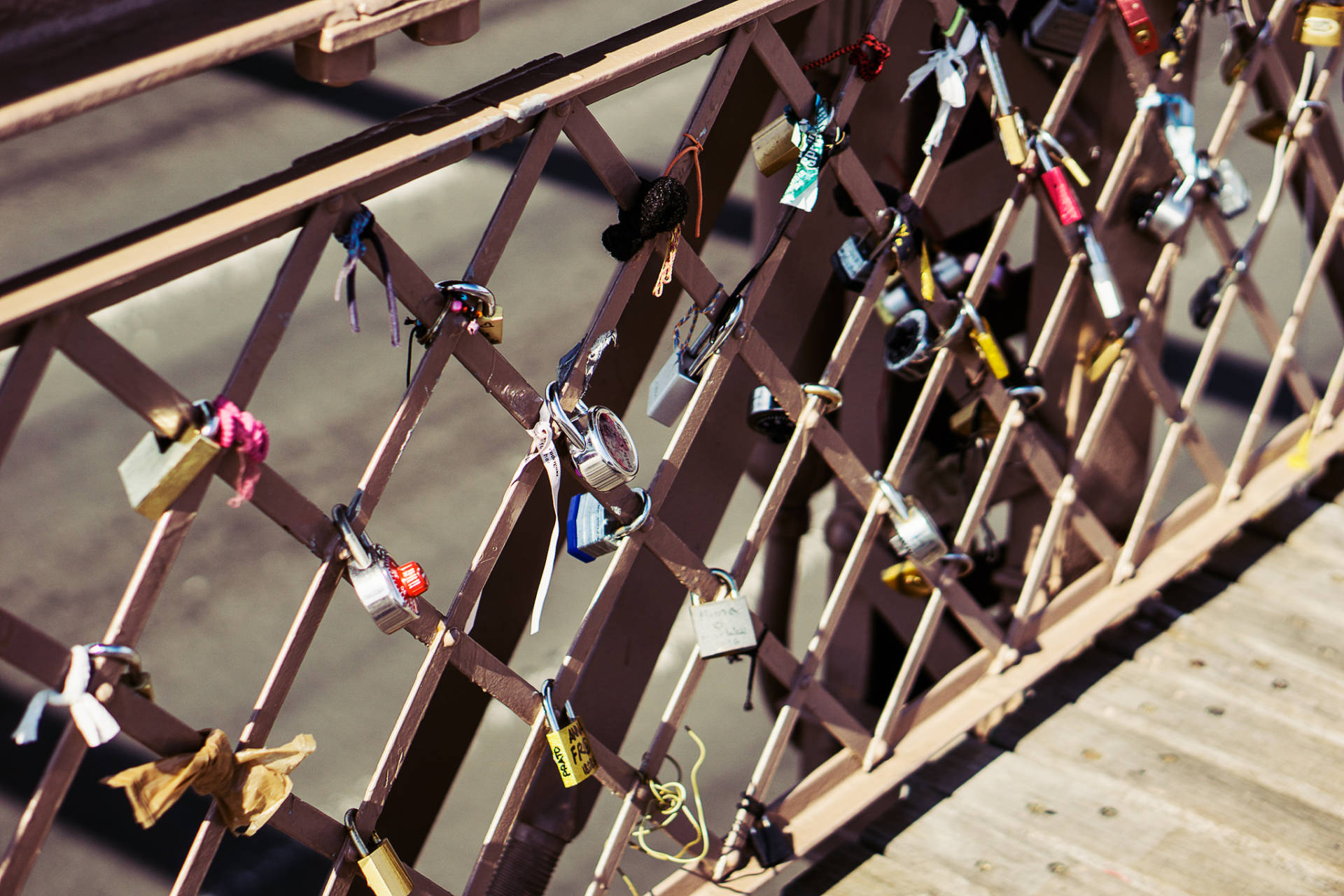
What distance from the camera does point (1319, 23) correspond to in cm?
215

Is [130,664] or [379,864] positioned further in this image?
[379,864]

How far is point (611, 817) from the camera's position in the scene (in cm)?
406

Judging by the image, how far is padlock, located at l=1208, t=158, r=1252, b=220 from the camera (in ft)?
7.26

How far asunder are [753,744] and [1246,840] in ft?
8.47

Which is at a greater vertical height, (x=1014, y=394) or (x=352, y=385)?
(x=352, y=385)

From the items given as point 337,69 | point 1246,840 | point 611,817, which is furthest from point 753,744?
point 337,69

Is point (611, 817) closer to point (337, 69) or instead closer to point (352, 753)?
point (352, 753)

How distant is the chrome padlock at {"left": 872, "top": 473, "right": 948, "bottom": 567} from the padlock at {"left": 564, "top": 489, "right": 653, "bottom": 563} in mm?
515

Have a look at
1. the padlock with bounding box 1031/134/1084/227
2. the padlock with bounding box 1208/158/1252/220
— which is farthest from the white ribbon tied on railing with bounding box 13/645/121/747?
the padlock with bounding box 1208/158/1252/220

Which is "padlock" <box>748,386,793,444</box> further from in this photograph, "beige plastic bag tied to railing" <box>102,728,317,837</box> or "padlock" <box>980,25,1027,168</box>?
"beige plastic bag tied to railing" <box>102,728,317,837</box>

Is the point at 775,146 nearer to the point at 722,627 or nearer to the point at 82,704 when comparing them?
the point at 722,627

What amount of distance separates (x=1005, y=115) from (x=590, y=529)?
0.88 m

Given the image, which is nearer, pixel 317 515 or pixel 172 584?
pixel 317 515

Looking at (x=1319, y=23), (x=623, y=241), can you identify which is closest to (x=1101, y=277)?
(x=1319, y=23)
